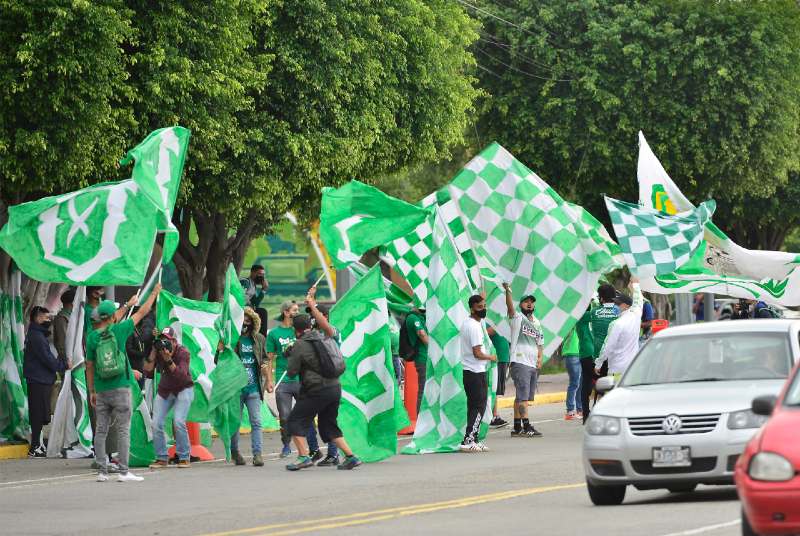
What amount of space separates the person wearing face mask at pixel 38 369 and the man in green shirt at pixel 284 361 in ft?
11.2

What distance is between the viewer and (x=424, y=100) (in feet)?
103

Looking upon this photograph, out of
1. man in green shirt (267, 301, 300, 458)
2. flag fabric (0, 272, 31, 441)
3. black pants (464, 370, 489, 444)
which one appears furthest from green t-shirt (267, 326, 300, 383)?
flag fabric (0, 272, 31, 441)

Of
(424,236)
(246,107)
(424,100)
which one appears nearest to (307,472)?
(424,236)

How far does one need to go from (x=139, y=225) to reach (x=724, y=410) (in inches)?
300

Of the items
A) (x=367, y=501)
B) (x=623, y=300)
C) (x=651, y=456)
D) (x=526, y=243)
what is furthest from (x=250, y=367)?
(x=651, y=456)

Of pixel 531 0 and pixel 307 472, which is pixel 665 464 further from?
pixel 531 0

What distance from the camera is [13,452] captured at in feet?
69.2

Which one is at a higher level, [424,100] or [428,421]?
[424,100]

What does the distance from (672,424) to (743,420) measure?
0.50m

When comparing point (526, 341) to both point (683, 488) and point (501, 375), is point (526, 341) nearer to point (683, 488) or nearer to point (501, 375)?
point (501, 375)

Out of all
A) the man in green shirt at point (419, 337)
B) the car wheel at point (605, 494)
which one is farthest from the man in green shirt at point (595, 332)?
the car wheel at point (605, 494)

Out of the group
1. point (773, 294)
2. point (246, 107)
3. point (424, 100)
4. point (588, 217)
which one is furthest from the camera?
point (424, 100)

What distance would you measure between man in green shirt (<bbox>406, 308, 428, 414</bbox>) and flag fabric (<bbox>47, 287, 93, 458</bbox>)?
4.05 m

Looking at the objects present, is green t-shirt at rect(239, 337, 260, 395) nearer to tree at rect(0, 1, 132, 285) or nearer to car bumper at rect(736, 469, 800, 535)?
tree at rect(0, 1, 132, 285)
